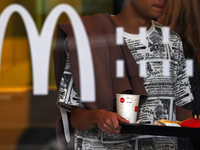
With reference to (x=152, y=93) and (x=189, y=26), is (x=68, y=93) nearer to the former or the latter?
(x=152, y=93)

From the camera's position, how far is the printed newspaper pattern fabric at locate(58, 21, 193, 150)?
4.24 ft

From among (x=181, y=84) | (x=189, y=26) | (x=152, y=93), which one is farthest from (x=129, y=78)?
(x=189, y=26)

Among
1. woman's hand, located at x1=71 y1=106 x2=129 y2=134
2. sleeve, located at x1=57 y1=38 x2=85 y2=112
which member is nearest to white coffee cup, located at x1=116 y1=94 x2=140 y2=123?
woman's hand, located at x1=71 y1=106 x2=129 y2=134

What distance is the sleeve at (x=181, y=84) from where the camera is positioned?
134 cm

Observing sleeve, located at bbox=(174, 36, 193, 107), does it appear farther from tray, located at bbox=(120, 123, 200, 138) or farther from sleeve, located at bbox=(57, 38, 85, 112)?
sleeve, located at bbox=(57, 38, 85, 112)

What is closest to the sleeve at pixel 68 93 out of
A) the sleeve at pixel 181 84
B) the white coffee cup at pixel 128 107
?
the white coffee cup at pixel 128 107

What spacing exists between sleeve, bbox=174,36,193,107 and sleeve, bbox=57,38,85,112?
41 centimetres

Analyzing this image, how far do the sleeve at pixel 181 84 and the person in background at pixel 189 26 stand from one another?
2 centimetres

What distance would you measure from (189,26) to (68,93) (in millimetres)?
613

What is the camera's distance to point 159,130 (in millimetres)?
1140

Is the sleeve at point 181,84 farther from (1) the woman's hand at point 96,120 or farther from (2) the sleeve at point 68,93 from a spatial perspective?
(2) the sleeve at point 68,93

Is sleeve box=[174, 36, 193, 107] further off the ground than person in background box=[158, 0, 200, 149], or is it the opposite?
person in background box=[158, 0, 200, 149]

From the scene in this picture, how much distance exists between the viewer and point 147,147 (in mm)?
1298

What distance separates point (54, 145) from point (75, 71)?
0.39 meters
